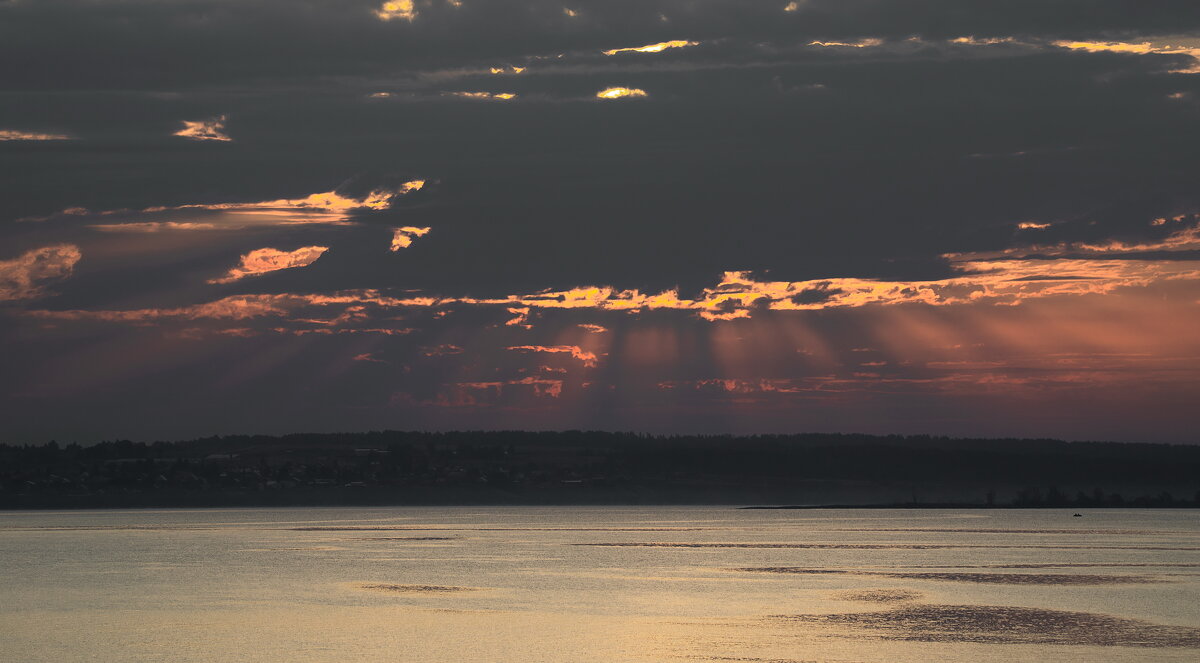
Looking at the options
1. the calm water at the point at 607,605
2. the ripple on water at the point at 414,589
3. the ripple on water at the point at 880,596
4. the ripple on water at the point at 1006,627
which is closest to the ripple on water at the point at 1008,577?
the calm water at the point at 607,605

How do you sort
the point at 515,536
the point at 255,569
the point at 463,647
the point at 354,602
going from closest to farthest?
the point at 463,647 < the point at 354,602 < the point at 255,569 < the point at 515,536

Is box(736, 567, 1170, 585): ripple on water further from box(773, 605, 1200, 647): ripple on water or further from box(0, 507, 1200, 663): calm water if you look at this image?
box(773, 605, 1200, 647): ripple on water

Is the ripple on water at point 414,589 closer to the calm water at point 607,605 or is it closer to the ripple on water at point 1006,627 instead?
the calm water at point 607,605

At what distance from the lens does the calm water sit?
53656 millimetres

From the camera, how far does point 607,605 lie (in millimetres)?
71938

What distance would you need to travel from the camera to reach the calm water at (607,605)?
5366 cm

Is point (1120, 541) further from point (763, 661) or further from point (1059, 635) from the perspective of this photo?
point (763, 661)

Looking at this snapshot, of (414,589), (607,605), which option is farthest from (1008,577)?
(414,589)

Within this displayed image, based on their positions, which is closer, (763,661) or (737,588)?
(763,661)

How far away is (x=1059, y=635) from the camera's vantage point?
187 feet

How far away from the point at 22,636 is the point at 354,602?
1878cm

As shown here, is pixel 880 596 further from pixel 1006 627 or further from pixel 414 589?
pixel 414 589

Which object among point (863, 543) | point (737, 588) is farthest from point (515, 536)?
point (737, 588)

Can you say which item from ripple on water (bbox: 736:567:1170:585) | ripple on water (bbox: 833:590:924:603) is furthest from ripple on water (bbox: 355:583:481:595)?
ripple on water (bbox: 736:567:1170:585)
